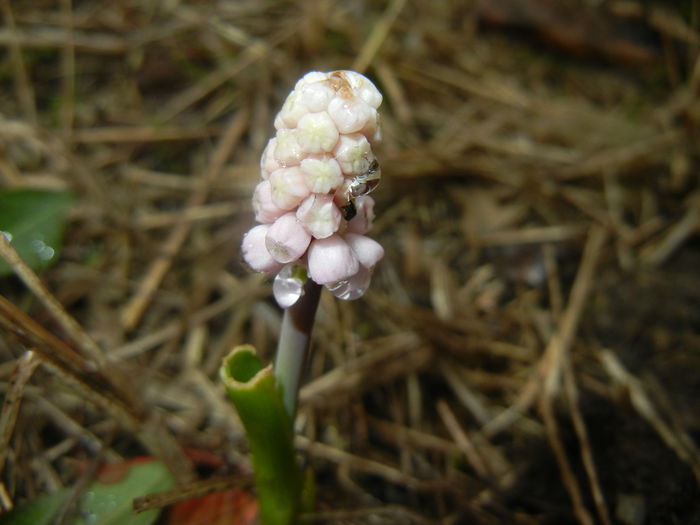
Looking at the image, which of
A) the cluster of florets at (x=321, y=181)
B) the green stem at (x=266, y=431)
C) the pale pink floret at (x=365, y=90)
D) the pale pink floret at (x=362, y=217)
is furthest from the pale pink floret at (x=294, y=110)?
the green stem at (x=266, y=431)

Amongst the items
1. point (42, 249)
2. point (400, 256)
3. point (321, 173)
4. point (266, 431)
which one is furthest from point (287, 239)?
point (400, 256)

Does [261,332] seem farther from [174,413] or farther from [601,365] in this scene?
[601,365]

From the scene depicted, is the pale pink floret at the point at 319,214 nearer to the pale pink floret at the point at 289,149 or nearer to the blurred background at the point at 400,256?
the pale pink floret at the point at 289,149

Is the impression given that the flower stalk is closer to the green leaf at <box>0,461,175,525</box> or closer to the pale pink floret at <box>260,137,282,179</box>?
the pale pink floret at <box>260,137,282,179</box>

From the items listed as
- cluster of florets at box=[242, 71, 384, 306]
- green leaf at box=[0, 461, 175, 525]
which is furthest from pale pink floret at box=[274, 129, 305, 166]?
green leaf at box=[0, 461, 175, 525]

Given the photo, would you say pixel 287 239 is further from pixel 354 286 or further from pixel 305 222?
pixel 354 286

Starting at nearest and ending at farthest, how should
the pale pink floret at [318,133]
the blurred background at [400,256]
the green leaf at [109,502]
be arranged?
the pale pink floret at [318,133], the green leaf at [109,502], the blurred background at [400,256]

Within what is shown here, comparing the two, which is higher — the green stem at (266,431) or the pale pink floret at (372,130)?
the pale pink floret at (372,130)
